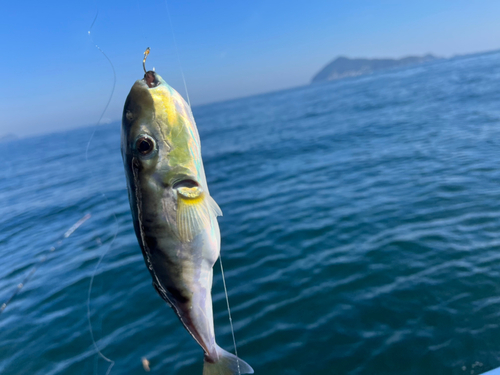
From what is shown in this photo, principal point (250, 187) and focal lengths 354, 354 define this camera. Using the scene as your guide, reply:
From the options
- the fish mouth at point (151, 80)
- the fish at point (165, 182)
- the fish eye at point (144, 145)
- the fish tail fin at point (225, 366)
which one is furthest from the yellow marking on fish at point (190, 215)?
the fish tail fin at point (225, 366)

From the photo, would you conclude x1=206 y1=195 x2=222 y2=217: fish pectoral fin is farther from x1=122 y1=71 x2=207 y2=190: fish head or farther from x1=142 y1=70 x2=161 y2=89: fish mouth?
x1=142 y1=70 x2=161 y2=89: fish mouth

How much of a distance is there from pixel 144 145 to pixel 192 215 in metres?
0.47

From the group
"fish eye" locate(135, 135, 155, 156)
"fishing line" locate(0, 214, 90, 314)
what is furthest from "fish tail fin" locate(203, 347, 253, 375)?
"fishing line" locate(0, 214, 90, 314)

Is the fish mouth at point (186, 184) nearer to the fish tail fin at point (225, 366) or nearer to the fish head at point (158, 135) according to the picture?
the fish head at point (158, 135)

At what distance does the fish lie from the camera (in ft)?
6.47

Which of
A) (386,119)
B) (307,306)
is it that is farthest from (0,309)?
(386,119)

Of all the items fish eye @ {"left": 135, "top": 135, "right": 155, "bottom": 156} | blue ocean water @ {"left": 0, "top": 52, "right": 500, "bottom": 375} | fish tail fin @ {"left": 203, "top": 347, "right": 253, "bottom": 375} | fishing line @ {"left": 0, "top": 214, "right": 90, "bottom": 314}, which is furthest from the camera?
fishing line @ {"left": 0, "top": 214, "right": 90, "bottom": 314}

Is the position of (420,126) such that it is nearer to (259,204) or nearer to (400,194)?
(400,194)

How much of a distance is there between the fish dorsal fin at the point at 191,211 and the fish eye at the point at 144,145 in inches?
10.9

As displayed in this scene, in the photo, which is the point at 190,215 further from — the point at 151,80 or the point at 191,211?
the point at 151,80

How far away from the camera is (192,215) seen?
1.99 m

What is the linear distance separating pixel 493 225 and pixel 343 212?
3449mm

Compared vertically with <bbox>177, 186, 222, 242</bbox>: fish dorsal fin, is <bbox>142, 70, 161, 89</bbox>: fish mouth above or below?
above

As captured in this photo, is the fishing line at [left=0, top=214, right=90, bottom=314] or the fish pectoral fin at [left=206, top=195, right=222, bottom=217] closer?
the fish pectoral fin at [left=206, top=195, right=222, bottom=217]
